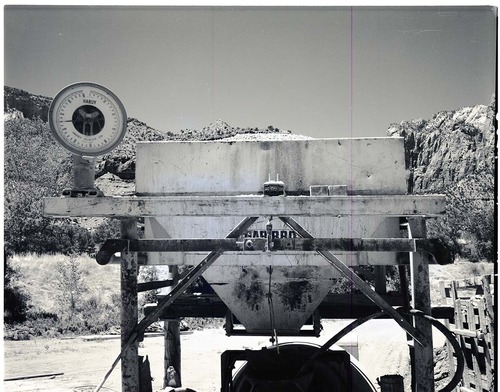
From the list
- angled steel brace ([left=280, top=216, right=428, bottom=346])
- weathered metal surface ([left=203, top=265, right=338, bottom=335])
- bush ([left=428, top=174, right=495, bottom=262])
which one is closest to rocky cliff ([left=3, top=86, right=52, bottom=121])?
bush ([left=428, top=174, right=495, bottom=262])

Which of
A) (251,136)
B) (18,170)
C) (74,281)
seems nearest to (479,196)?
(74,281)

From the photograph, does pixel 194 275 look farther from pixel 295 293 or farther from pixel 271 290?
pixel 295 293

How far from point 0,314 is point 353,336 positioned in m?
6.66

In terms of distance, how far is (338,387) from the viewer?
5715mm

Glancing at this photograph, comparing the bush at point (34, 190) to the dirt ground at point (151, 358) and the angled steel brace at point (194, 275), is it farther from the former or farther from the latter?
the angled steel brace at point (194, 275)

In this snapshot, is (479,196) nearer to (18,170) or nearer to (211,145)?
(18,170)

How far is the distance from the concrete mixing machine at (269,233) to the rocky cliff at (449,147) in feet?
146

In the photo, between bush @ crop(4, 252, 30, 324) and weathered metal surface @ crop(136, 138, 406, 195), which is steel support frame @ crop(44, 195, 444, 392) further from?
bush @ crop(4, 252, 30, 324)

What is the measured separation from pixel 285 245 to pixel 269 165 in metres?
1.46

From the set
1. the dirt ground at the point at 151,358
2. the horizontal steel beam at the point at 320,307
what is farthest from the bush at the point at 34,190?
the horizontal steel beam at the point at 320,307

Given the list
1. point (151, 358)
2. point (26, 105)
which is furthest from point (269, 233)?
point (26, 105)

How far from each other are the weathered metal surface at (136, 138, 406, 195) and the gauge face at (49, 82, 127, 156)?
53.4 inches

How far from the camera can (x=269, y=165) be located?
5.85 metres

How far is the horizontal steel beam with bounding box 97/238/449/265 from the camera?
15.0ft
